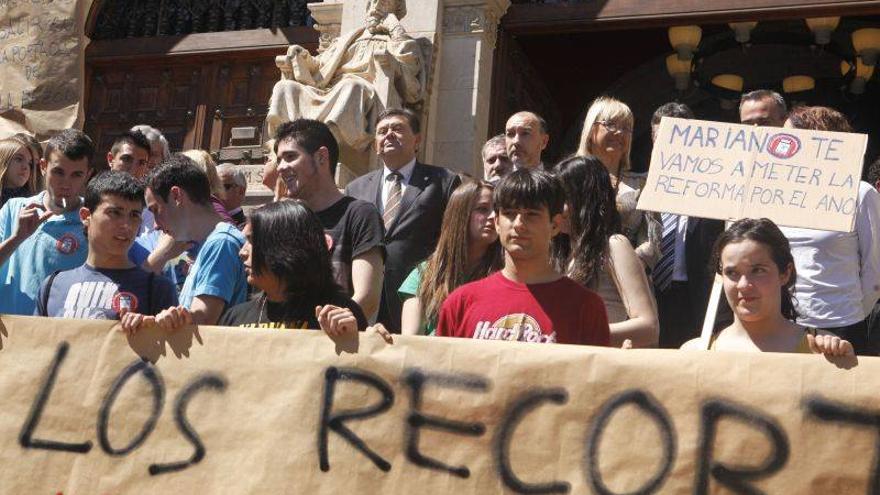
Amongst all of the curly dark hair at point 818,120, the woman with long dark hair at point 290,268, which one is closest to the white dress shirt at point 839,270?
the curly dark hair at point 818,120

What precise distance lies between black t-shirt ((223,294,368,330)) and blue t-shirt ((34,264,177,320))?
456mm

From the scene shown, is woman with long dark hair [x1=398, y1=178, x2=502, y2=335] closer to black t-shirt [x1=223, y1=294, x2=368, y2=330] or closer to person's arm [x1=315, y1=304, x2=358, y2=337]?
black t-shirt [x1=223, y1=294, x2=368, y2=330]

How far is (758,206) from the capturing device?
5289mm

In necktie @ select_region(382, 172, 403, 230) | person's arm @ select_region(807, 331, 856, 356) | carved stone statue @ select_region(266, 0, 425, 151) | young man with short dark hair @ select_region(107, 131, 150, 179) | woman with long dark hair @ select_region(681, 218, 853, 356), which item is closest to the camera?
person's arm @ select_region(807, 331, 856, 356)

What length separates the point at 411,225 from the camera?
6961 millimetres

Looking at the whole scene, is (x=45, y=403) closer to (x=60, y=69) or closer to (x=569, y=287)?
(x=569, y=287)

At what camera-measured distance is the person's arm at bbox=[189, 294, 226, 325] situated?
5480 mm

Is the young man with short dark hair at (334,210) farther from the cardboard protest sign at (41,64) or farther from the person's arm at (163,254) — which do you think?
the cardboard protest sign at (41,64)

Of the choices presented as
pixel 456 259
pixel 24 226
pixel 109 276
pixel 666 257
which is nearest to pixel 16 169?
pixel 24 226

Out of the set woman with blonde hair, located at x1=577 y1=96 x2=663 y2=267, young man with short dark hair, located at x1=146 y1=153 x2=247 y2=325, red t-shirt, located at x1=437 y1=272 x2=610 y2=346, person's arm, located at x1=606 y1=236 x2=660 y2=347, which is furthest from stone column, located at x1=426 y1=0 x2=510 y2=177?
red t-shirt, located at x1=437 y1=272 x2=610 y2=346

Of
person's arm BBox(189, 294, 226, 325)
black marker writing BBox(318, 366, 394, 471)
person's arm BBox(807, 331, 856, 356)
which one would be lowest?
black marker writing BBox(318, 366, 394, 471)

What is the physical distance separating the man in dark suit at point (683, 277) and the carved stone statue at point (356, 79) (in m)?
3.40

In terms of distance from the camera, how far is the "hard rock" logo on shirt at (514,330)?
481cm

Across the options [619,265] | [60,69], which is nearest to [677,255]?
[619,265]
